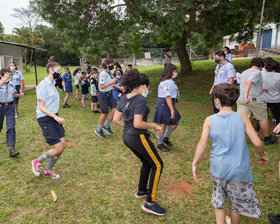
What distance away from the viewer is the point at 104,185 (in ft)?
12.9

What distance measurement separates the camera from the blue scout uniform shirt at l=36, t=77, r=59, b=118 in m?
3.62

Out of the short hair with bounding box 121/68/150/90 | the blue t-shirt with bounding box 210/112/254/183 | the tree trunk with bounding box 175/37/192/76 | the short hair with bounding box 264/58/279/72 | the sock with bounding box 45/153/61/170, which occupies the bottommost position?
the sock with bounding box 45/153/61/170

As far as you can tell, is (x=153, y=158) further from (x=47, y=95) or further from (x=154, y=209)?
(x=47, y=95)

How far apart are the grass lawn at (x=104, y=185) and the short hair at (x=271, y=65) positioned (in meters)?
1.82

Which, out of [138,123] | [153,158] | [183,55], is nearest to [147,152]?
[153,158]

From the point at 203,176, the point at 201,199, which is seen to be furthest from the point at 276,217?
the point at 203,176

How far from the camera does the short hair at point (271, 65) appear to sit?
516 centimetres

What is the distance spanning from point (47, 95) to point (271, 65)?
4.79m

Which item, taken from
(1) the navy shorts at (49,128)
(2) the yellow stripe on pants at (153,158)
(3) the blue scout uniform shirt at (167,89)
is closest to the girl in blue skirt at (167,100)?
(3) the blue scout uniform shirt at (167,89)

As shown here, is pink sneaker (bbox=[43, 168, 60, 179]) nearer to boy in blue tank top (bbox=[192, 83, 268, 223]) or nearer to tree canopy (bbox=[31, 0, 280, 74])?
boy in blue tank top (bbox=[192, 83, 268, 223])

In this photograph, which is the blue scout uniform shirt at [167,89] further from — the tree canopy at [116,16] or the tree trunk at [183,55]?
the tree trunk at [183,55]

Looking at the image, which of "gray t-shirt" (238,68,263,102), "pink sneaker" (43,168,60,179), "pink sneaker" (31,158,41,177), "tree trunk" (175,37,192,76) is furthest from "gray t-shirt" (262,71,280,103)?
"tree trunk" (175,37,192,76)

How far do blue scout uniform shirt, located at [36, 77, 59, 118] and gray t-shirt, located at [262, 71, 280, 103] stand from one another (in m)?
4.59

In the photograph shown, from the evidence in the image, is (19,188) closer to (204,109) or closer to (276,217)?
(276,217)
